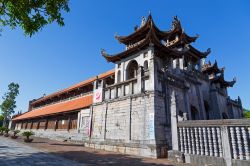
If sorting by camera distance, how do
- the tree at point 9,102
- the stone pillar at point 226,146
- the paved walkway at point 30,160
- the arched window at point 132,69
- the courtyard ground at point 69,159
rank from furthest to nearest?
the tree at point 9,102, the arched window at point 132,69, the courtyard ground at point 69,159, the paved walkway at point 30,160, the stone pillar at point 226,146

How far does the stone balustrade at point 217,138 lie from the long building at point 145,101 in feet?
3.15

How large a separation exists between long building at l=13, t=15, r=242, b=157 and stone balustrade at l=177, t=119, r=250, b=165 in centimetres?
96

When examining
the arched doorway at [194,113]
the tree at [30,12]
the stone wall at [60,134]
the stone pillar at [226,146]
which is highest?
the tree at [30,12]

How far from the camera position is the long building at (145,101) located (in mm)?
12312

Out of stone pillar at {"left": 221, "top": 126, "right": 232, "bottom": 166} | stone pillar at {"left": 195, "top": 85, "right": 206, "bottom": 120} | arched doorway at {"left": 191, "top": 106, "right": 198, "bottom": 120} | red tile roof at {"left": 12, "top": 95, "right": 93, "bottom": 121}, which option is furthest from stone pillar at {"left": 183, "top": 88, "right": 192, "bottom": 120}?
red tile roof at {"left": 12, "top": 95, "right": 93, "bottom": 121}

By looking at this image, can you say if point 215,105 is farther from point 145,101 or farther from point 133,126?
point 133,126

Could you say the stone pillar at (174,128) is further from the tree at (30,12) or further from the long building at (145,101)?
the tree at (30,12)

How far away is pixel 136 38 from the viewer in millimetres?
21875

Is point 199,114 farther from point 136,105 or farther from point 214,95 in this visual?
point 136,105

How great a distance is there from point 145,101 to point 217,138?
5.70 metres

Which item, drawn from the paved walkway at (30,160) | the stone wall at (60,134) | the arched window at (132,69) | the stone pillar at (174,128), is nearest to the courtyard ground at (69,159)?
the paved walkway at (30,160)

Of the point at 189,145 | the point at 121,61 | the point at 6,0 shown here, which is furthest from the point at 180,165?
the point at 121,61

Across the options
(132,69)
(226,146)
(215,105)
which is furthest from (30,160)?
(215,105)

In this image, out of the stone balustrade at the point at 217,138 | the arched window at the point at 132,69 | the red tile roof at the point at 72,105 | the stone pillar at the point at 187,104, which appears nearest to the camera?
the stone balustrade at the point at 217,138
